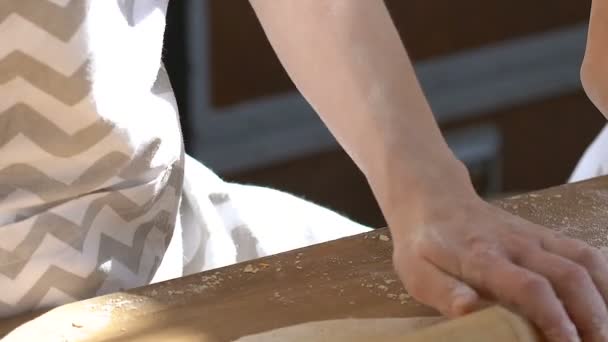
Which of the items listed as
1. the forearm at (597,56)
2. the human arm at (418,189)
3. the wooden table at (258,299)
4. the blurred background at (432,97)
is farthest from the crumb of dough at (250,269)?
the blurred background at (432,97)

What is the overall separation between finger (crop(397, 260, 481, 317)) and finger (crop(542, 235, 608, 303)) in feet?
0.20

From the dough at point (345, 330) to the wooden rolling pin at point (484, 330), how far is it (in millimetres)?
76

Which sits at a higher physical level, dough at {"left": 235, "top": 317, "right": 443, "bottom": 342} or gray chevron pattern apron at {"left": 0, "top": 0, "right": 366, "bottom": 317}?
gray chevron pattern apron at {"left": 0, "top": 0, "right": 366, "bottom": 317}

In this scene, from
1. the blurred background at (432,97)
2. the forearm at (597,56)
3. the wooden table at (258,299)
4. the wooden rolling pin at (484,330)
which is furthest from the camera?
the blurred background at (432,97)

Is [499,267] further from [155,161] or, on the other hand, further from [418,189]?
[155,161]

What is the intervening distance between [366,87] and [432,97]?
190cm

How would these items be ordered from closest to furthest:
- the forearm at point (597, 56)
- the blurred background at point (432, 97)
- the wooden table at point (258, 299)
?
1. the wooden table at point (258, 299)
2. the forearm at point (597, 56)
3. the blurred background at point (432, 97)

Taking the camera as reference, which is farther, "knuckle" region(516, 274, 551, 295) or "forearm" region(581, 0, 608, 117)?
"forearm" region(581, 0, 608, 117)

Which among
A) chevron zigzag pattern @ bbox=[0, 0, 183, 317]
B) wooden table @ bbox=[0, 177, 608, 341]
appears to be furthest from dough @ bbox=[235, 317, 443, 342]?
chevron zigzag pattern @ bbox=[0, 0, 183, 317]

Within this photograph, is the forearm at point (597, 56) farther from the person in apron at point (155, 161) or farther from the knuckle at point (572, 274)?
the knuckle at point (572, 274)

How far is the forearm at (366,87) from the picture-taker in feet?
2.57

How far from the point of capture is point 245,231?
3.31 ft

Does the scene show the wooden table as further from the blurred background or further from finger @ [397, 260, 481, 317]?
the blurred background

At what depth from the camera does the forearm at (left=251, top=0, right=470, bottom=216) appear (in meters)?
0.78
